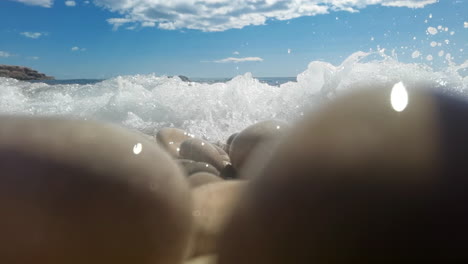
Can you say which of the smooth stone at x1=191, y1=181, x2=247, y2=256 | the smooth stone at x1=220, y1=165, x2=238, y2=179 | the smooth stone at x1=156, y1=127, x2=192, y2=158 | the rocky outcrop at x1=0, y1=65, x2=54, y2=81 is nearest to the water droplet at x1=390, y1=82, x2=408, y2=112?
the smooth stone at x1=191, y1=181, x2=247, y2=256

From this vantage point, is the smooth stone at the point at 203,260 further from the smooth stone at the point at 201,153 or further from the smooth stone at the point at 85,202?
the smooth stone at the point at 201,153

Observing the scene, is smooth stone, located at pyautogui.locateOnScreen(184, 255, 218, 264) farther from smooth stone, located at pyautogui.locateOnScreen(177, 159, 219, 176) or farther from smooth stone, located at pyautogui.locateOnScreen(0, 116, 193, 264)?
smooth stone, located at pyautogui.locateOnScreen(177, 159, 219, 176)

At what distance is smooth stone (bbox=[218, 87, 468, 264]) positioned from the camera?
654mm

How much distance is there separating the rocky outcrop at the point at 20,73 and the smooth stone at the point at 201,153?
37.7 metres

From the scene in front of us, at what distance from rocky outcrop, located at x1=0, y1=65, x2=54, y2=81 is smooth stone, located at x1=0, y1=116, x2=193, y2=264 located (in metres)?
39.1

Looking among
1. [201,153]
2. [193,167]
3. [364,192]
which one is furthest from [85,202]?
[201,153]

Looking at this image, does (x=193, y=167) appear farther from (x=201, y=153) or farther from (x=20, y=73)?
(x=20, y=73)

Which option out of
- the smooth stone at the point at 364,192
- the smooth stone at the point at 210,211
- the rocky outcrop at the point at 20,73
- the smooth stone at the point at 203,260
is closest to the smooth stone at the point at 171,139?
the smooth stone at the point at 210,211

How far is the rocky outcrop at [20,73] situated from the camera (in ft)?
120

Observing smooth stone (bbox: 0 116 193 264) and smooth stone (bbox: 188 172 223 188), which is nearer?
smooth stone (bbox: 0 116 193 264)

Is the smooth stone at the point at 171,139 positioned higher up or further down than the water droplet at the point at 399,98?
further down

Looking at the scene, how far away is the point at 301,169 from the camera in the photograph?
2.40 feet

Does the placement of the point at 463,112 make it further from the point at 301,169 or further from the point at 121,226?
the point at 121,226

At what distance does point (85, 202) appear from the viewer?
83 cm
